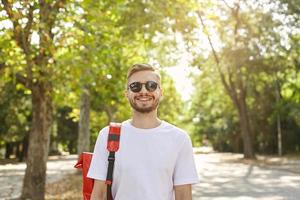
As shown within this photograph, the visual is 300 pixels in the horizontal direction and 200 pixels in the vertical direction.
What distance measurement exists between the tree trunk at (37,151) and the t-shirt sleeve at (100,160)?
33.8 ft

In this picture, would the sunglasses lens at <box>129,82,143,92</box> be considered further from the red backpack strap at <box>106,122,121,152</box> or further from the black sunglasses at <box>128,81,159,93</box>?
the red backpack strap at <box>106,122,121,152</box>

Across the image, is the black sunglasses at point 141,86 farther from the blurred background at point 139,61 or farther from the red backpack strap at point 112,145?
the blurred background at point 139,61

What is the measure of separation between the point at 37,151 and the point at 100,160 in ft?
34.7

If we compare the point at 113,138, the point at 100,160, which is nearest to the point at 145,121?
the point at 113,138

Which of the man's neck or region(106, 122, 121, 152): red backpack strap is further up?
the man's neck

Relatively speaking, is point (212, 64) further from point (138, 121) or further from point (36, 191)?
point (138, 121)

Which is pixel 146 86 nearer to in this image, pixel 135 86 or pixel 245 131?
pixel 135 86

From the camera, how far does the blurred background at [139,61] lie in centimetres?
1141

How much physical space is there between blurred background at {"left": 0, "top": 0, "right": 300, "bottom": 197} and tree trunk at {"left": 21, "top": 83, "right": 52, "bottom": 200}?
0.03 metres

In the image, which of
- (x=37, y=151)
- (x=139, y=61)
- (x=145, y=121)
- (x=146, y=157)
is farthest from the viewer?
(x=139, y=61)

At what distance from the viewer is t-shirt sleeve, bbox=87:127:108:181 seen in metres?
2.90

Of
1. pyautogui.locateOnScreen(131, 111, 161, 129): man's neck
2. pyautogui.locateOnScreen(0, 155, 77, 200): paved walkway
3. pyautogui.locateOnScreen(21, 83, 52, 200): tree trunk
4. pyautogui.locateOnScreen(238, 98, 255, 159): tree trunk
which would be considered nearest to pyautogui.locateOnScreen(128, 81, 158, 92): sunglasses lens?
pyautogui.locateOnScreen(131, 111, 161, 129): man's neck

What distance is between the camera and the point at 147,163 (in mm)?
2857

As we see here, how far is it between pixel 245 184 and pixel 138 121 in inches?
647
